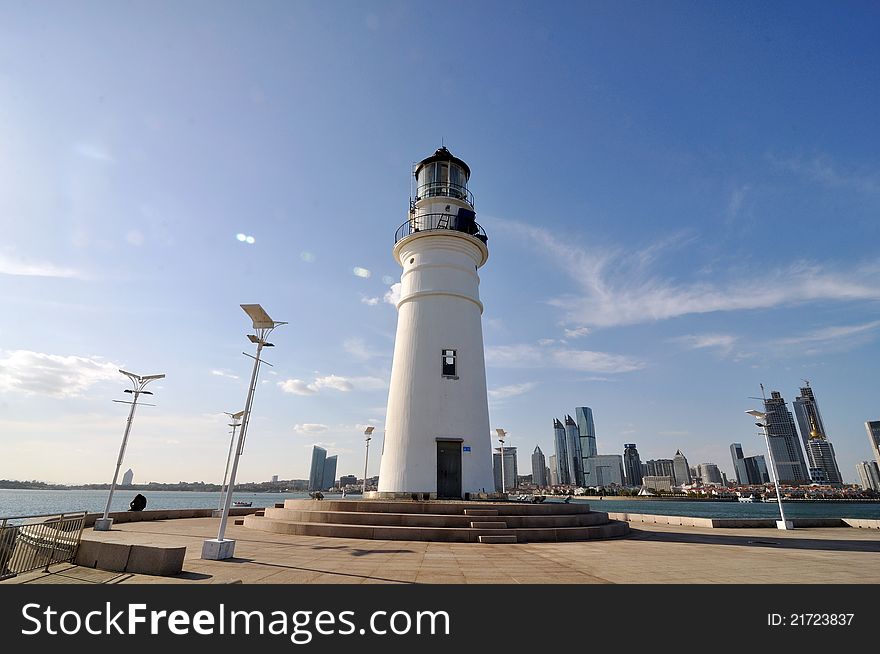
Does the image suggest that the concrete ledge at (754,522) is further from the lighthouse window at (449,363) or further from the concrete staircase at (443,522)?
the lighthouse window at (449,363)

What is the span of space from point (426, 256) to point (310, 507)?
35.6ft

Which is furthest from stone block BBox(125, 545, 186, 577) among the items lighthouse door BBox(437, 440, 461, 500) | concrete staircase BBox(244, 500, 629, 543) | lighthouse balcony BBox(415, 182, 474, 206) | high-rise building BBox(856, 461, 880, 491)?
high-rise building BBox(856, 461, 880, 491)

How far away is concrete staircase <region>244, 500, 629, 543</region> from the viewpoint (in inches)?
471

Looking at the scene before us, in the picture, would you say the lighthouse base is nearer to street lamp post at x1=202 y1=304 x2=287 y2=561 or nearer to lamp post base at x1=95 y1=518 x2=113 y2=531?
street lamp post at x1=202 y1=304 x2=287 y2=561

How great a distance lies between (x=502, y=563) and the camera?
→ 8.38 m

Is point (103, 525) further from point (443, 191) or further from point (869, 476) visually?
point (869, 476)

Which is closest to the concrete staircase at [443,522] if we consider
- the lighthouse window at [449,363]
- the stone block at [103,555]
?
the lighthouse window at [449,363]

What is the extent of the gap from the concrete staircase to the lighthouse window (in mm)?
5107

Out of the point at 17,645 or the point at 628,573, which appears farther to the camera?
the point at 628,573

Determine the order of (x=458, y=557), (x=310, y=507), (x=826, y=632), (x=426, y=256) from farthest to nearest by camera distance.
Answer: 1. (x=426, y=256)
2. (x=310, y=507)
3. (x=458, y=557)
4. (x=826, y=632)

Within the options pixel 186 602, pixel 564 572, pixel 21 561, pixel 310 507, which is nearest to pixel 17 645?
pixel 186 602

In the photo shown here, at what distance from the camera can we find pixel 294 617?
4738 millimetres

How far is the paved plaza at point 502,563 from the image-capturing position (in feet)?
22.4

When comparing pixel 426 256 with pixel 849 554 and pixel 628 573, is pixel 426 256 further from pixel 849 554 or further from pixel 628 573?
pixel 849 554
